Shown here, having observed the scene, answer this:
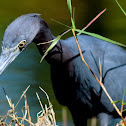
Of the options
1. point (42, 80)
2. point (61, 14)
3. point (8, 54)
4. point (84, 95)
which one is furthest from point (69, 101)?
point (61, 14)

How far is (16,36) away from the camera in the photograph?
2291mm

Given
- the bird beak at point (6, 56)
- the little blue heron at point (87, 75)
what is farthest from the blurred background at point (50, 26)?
the bird beak at point (6, 56)

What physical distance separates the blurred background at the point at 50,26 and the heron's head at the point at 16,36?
1.35 m

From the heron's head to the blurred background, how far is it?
1346 mm

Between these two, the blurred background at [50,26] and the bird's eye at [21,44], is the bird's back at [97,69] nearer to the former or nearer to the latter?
the bird's eye at [21,44]

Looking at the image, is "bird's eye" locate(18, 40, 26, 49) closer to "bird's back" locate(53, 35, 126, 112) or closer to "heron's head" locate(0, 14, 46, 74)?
"heron's head" locate(0, 14, 46, 74)

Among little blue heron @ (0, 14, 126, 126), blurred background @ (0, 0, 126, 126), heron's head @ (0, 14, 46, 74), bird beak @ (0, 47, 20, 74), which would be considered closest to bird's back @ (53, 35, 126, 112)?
little blue heron @ (0, 14, 126, 126)

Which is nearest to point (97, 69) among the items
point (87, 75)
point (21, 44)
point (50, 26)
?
point (87, 75)

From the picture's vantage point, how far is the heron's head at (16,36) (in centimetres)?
229

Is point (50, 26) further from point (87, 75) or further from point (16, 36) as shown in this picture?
point (16, 36)

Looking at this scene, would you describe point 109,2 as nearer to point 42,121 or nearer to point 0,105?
point 0,105

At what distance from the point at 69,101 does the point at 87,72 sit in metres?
0.26

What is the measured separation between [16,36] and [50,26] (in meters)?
3.11

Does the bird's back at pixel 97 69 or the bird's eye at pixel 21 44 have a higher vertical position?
Answer: the bird's eye at pixel 21 44
